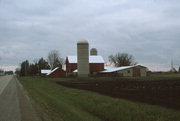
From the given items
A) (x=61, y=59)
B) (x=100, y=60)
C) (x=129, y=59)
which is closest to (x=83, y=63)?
(x=100, y=60)

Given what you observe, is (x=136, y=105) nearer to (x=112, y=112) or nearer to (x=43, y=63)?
(x=112, y=112)

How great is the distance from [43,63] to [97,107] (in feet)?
439

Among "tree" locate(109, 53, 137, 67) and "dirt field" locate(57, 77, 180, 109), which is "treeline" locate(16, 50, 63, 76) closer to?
"tree" locate(109, 53, 137, 67)

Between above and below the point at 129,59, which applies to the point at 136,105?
below

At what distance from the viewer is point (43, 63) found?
493ft

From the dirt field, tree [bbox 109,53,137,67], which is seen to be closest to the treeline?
tree [bbox 109,53,137,67]

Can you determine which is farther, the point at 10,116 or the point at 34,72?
the point at 34,72

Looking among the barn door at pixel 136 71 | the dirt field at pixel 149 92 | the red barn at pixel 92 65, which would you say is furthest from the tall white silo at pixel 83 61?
the dirt field at pixel 149 92

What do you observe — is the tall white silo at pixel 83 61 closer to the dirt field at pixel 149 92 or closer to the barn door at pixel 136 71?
the barn door at pixel 136 71

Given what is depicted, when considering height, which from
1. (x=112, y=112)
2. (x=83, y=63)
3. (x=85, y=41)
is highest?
(x=85, y=41)

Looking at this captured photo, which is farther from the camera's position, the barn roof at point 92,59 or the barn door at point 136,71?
the barn roof at point 92,59

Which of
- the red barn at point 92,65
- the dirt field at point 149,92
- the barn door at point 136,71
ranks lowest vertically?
the dirt field at point 149,92

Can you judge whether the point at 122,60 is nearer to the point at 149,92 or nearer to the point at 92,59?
the point at 92,59

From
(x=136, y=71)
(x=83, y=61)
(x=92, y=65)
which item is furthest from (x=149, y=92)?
(x=92, y=65)
